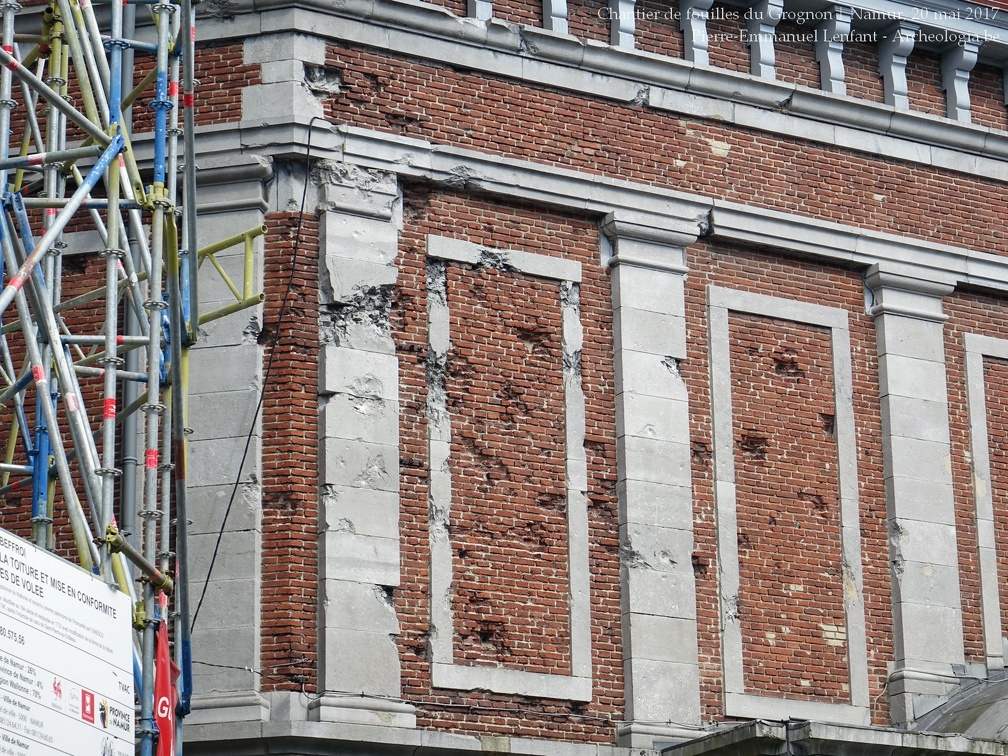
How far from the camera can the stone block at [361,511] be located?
16.9 m

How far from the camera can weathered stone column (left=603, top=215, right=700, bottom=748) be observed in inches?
698

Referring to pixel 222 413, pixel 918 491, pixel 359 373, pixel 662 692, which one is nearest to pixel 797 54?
pixel 918 491

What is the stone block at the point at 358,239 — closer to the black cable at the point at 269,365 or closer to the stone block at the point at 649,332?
the black cable at the point at 269,365

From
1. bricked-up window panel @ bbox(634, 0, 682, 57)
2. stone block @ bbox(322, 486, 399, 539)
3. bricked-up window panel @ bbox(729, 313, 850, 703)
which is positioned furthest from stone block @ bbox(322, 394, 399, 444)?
bricked-up window panel @ bbox(634, 0, 682, 57)

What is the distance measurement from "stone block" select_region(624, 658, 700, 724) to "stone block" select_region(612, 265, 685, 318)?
3192 millimetres

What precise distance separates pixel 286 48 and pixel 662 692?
20.9 ft

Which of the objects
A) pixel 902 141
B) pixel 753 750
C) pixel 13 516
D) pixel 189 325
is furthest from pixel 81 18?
pixel 902 141

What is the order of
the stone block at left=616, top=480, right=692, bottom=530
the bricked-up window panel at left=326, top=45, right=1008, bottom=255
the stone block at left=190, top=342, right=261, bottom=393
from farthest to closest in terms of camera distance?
the bricked-up window panel at left=326, top=45, right=1008, bottom=255 < the stone block at left=616, top=480, right=692, bottom=530 < the stone block at left=190, top=342, right=261, bottom=393

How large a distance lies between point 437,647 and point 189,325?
165 inches

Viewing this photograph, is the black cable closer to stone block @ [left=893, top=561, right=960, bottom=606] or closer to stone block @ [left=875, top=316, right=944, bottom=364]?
stone block @ [left=875, top=316, right=944, bottom=364]

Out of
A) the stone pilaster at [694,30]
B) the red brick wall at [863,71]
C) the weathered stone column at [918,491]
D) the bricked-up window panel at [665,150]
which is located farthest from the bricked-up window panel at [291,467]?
the red brick wall at [863,71]

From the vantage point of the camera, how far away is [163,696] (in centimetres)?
1287

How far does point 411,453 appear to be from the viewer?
17.5 m

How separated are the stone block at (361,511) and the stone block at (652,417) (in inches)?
94.9
